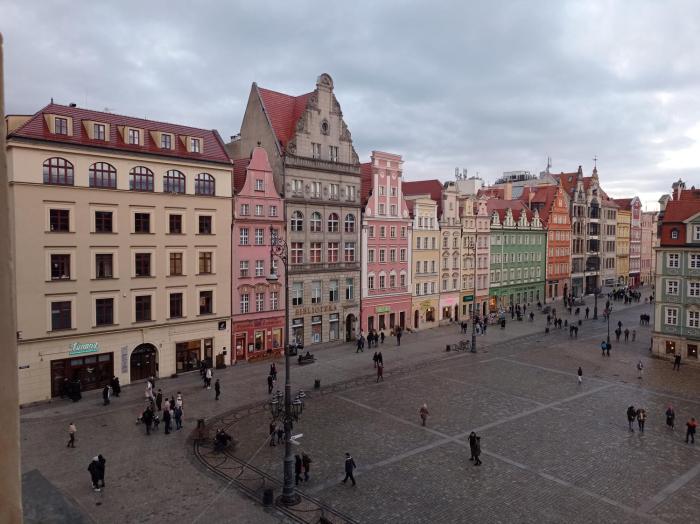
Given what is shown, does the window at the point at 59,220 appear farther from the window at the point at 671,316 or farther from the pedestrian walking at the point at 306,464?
the window at the point at 671,316

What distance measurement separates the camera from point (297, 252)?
49.8 m

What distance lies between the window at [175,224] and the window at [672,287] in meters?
43.0

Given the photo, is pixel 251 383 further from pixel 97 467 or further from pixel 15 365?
pixel 15 365

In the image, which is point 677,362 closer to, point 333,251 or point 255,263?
point 333,251

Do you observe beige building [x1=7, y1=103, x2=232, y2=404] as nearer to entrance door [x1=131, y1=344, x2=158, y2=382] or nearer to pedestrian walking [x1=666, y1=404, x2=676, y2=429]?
entrance door [x1=131, y1=344, x2=158, y2=382]

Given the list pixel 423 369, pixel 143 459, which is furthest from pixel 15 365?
pixel 423 369

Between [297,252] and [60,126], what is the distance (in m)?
22.0

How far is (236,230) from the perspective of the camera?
44875 millimetres

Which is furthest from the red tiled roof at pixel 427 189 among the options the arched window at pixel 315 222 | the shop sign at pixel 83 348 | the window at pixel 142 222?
the shop sign at pixel 83 348

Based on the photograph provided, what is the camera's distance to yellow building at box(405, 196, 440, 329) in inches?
2452

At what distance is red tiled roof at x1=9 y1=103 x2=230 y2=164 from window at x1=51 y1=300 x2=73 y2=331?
1074 cm

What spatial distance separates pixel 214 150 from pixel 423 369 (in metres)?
24.8

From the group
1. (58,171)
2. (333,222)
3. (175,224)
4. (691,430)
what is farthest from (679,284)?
(58,171)

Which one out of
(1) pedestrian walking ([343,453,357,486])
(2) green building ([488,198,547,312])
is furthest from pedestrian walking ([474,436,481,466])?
(2) green building ([488,198,547,312])
